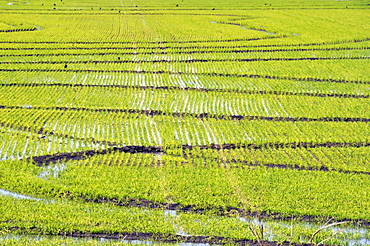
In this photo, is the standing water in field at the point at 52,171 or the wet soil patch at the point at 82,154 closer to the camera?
the standing water in field at the point at 52,171

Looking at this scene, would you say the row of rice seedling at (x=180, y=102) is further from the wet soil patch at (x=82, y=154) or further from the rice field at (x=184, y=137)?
the wet soil patch at (x=82, y=154)

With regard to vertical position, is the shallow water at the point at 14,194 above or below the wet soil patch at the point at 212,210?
above

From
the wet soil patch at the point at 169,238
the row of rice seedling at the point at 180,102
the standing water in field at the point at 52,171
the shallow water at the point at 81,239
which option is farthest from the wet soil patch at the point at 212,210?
the row of rice seedling at the point at 180,102

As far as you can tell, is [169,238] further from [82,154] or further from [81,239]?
[82,154]

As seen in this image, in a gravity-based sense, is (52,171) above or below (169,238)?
above

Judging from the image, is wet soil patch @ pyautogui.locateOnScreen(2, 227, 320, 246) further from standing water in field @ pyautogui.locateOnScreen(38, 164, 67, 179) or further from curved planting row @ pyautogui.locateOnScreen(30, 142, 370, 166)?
curved planting row @ pyautogui.locateOnScreen(30, 142, 370, 166)

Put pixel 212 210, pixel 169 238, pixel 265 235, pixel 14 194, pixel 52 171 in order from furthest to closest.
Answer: pixel 52 171
pixel 14 194
pixel 212 210
pixel 265 235
pixel 169 238

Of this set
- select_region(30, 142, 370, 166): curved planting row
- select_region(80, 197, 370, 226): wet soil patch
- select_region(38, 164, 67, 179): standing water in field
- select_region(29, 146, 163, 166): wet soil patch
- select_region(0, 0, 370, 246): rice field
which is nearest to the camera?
select_region(0, 0, 370, 246): rice field

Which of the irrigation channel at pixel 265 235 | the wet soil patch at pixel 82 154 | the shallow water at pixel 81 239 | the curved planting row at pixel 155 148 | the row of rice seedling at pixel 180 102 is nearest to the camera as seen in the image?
the shallow water at pixel 81 239

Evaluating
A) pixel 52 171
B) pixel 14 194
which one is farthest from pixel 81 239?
pixel 52 171

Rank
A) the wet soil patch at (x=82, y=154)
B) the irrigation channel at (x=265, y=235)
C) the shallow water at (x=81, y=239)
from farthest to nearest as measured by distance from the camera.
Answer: the wet soil patch at (x=82, y=154) → the irrigation channel at (x=265, y=235) → the shallow water at (x=81, y=239)

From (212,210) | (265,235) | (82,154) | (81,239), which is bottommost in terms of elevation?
(265,235)

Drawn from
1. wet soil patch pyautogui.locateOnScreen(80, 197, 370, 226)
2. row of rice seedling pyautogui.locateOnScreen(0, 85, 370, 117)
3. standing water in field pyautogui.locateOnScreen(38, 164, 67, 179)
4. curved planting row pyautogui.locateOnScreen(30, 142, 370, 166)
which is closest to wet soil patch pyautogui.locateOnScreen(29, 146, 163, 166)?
curved planting row pyautogui.locateOnScreen(30, 142, 370, 166)

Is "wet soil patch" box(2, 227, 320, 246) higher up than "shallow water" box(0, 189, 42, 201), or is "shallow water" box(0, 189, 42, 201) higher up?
"shallow water" box(0, 189, 42, 201)
